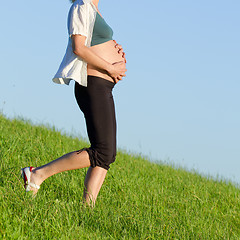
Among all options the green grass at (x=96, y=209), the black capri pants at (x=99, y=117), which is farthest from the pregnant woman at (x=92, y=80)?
the green grass at (x=96, y=209)

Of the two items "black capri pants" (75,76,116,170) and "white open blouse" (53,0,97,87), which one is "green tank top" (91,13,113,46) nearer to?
"white open blouse" (53,0,97,87)

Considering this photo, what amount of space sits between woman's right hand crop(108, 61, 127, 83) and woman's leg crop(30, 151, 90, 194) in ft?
2.65

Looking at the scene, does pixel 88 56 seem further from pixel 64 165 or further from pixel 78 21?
pixel 64 165

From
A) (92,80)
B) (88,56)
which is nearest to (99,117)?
(92,80)

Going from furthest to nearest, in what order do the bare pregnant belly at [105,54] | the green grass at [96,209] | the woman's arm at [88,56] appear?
1. the bare pregnant belly at [105,54]
2. the woman's arm at [88,56]
3. the green grass at [96,209]

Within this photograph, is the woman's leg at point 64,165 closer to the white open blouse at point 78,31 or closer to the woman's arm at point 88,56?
the white open blouse at point 78,31

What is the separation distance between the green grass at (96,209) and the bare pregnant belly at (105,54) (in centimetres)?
128

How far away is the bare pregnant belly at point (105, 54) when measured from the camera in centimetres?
364

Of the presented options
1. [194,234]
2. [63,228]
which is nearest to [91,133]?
[63,228]

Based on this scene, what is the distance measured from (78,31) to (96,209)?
5.67 feet

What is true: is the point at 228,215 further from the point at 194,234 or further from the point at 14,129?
the point at 14,129

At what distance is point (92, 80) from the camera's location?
3615mm

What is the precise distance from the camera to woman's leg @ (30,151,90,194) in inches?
143

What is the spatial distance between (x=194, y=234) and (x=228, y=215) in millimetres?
2069
